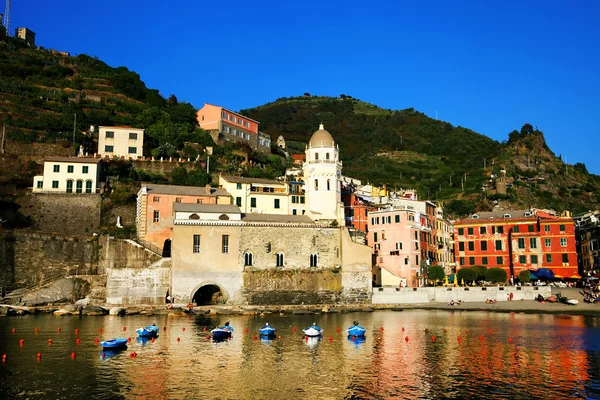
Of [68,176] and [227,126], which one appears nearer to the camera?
[68,176]

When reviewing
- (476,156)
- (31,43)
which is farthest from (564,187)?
(31,43)

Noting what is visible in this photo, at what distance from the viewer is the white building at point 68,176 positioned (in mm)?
67188

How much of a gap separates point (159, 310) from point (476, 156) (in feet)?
370

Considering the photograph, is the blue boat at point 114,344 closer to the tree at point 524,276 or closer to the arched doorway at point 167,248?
the arched doorway at point 167,248

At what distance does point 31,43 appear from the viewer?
113 meters

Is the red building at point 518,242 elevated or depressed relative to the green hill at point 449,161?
depressed

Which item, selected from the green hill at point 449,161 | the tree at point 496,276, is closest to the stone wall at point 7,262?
the tree at point 496,276

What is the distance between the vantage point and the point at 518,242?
236ft

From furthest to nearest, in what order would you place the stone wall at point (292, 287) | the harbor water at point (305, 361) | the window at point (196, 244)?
the stone wall at point (292, 287) < the window at point (196, 244) < the harbor water at point (305, 361)

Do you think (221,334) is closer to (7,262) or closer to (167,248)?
(167,248)

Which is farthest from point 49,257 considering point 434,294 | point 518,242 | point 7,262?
point 518,242

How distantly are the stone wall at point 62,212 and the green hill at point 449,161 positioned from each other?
65.6 m

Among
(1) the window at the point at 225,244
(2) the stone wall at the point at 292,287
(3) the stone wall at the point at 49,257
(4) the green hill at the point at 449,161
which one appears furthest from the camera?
(4) the green hill at the point at 449,161

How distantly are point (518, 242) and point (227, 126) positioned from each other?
50.2 meters
